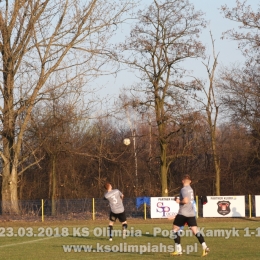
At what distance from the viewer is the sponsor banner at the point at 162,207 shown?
33906 mm

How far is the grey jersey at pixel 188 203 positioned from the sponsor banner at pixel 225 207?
794 inches

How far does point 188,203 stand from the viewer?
1408 cm

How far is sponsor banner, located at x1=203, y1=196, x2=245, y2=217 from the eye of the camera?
111ft

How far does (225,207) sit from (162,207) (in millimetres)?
3561

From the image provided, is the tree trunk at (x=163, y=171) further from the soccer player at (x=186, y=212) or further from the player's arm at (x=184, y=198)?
the player's arm at (x=184, y=198)

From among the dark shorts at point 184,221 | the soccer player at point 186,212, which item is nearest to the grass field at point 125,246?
the soccer player at point 186,212

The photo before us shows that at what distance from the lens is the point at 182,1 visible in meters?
36.9

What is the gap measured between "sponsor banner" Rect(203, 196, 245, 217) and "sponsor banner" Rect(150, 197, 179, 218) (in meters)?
1.89

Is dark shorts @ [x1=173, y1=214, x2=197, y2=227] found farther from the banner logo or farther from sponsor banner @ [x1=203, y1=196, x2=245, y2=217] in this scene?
the banner logo

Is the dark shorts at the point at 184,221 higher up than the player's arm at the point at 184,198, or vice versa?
the player's arm at the point at 184,198

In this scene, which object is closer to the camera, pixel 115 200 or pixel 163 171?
pixel 115 200

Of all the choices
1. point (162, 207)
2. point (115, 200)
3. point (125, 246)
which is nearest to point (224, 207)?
point (162, 207)

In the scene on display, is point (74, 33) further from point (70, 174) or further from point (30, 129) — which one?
point (70, 174)

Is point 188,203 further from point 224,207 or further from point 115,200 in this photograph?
point 224,207
